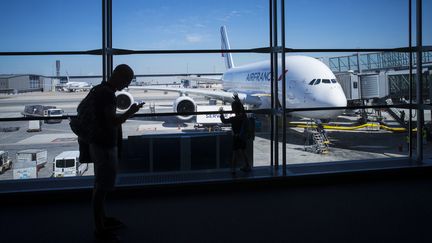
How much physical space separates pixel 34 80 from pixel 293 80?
7477 mm

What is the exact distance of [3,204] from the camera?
2.75 metres

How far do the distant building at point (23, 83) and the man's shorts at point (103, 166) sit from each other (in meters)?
1.96

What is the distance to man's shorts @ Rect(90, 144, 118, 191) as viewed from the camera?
2029 millimetres

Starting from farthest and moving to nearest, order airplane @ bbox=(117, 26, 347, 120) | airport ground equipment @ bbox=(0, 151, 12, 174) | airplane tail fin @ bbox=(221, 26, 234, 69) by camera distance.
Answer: airplane tail fin @ bbox=(221, 26, 234, 69) < airplane @ bbox=(117, 26, 347, 120) < airport ground equipment @ bbox=(0, 151, 12, 174)

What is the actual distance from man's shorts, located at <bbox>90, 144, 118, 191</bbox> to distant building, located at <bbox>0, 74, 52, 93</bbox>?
1959 mm

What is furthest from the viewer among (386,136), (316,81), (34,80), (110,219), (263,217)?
(386,136)

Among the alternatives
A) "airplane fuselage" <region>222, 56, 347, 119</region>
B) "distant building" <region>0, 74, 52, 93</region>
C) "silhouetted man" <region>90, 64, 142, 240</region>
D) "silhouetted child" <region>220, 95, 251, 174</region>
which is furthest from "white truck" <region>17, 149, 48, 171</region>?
"airplane fuselage" <region>222, 56, 347, 119</region>

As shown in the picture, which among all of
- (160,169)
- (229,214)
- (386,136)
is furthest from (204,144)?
(386,136)

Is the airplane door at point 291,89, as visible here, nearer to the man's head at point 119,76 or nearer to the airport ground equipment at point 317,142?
the airport ground equipment at point 317,142

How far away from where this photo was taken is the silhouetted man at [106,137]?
6.51 ft

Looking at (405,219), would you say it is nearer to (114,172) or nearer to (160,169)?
(114,172)

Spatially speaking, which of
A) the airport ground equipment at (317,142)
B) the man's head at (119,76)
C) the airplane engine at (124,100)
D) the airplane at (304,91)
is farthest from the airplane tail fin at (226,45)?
the man's head at (119,76)

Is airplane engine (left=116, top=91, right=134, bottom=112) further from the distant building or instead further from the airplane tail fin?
the airplane tail fin

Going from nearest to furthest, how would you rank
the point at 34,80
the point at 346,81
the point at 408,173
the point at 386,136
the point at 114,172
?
1. the point at 114,172
2. the point at 408,173
3. the point at 34,80
4. the point at 386,136
5. the point at 346,81
